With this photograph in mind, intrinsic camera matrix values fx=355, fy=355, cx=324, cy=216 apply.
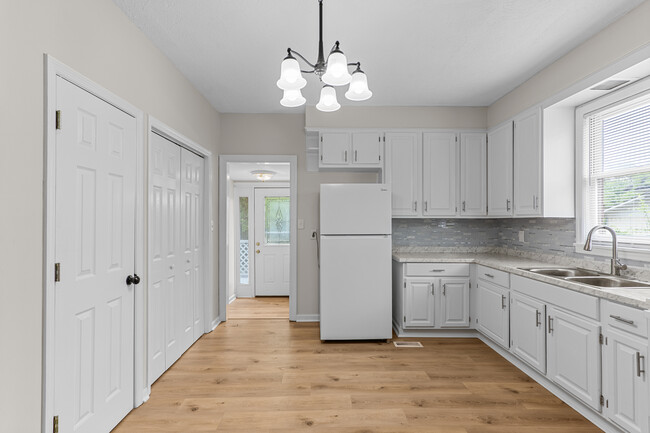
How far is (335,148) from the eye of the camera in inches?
161

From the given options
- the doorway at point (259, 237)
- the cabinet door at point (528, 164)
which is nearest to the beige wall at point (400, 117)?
the cabinet door at point (528, 164)

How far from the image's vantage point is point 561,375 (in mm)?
2412

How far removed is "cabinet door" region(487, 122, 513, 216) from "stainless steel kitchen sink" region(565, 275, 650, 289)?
3.85 ft

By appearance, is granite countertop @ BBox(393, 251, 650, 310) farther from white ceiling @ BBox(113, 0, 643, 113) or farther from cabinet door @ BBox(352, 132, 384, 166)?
white ceiling @ BBox(113, 0, 643, 113)

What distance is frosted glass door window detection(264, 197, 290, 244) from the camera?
6.15 m

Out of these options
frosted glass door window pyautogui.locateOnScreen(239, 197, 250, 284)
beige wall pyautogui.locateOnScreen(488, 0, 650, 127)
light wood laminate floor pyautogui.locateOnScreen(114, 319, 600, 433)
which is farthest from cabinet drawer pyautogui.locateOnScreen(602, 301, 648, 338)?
frosted glass door window pyautogui.locateOnScreen(239, 197, 250, 284)

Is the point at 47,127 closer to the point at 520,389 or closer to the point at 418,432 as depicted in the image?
the point at 418,432

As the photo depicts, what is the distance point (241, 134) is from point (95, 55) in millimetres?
2449

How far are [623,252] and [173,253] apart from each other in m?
3.56

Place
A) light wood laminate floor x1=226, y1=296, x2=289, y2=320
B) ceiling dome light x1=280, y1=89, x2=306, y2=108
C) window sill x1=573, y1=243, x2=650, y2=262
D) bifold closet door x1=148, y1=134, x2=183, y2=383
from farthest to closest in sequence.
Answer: light wood laminate floor x1=226, y1=296, x2=289, y2=320, bifold closet door x1=148, y1=134, x2=183, y2=383, window sill x1=573, y1=243, x2=650, y2=262, ceiling dome light x1=280, y1=89, x2=306, y2=108

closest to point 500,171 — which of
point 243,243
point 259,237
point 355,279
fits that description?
point 355,279

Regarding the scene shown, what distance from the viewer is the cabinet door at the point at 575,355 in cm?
211

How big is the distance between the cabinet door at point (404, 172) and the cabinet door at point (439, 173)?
8cm

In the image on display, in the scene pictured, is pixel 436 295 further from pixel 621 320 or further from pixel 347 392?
pixel 621 320
